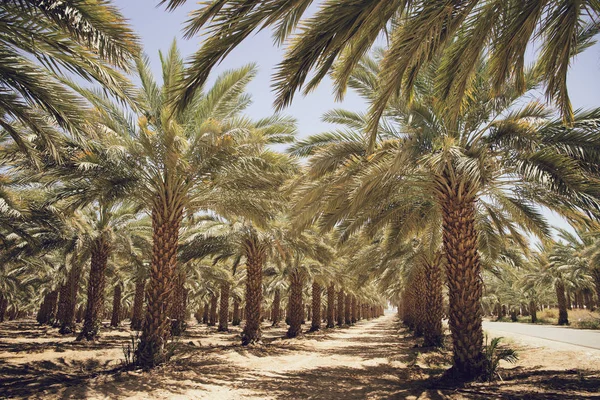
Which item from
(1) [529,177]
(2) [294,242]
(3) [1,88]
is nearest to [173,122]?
(3) [1,88]

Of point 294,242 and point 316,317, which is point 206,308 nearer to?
point 316,317

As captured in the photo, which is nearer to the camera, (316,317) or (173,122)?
(173,122)

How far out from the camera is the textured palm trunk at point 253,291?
16.2 meters

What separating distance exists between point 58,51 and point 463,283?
9.37 m

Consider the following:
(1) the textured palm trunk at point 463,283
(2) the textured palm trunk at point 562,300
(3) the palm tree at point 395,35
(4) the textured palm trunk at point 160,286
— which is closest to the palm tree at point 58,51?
(3) the palm tree at point 395,35

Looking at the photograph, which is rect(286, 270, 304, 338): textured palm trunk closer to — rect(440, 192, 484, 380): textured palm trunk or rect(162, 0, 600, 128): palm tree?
rect(440, 192, 484, 380): textured palm trunk

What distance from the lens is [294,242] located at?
17.4 meters

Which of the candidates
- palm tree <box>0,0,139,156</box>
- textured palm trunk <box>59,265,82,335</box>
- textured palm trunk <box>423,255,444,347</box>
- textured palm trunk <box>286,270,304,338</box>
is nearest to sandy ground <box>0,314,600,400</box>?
textured palm trunk <box>423,255,444,347</box>

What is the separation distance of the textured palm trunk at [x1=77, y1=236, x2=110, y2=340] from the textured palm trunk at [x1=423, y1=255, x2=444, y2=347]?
599 inches

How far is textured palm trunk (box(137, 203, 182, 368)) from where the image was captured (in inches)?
373

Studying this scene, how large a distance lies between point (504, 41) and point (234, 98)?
7912 mm

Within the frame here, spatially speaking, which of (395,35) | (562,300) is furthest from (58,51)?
(562,300)

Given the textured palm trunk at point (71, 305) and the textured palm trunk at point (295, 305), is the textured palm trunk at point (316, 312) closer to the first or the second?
the textured palm trunk at point (295, 305)

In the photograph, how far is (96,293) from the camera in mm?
17234
